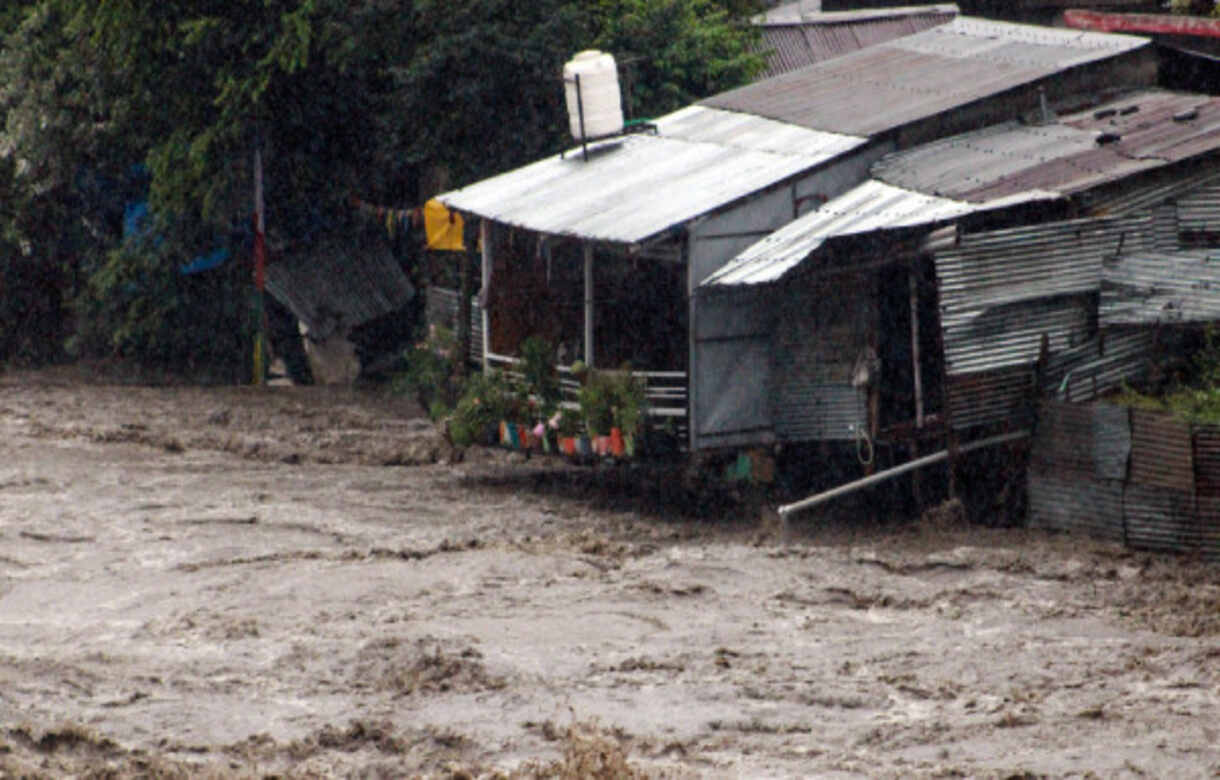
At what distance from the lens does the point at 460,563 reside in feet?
44.5

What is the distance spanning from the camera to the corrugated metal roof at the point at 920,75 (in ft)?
51.0

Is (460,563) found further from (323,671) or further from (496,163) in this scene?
(496,163)

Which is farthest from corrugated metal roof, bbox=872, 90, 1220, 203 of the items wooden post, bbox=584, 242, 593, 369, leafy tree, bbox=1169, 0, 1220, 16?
leafy tree, bbox=1169, 0, 1220, 16

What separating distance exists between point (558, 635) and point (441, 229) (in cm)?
887

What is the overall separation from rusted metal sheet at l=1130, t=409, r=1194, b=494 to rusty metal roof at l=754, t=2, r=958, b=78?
1003 centimetres

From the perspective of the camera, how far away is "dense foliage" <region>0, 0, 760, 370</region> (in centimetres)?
1989

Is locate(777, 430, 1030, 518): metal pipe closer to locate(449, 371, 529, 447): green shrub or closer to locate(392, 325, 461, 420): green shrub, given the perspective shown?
locate(449, 371, 529, 447): green shrub

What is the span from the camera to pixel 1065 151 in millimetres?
14492

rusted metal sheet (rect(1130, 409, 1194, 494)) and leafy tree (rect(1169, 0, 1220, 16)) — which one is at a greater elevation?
leafy tree (rect(1169, 0, 1220, 16))

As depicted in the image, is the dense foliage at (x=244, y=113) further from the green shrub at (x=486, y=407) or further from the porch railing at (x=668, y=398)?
the porch railing at (x=668, y=398)

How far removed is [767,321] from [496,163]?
636 centimetres

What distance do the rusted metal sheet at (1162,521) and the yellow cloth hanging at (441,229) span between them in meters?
8.70

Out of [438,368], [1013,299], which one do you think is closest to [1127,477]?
[1013,299]

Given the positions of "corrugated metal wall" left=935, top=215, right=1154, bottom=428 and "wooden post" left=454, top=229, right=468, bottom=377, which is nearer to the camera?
"corrugated metal wall" left=935, top=215, right=1154, bottom=428
